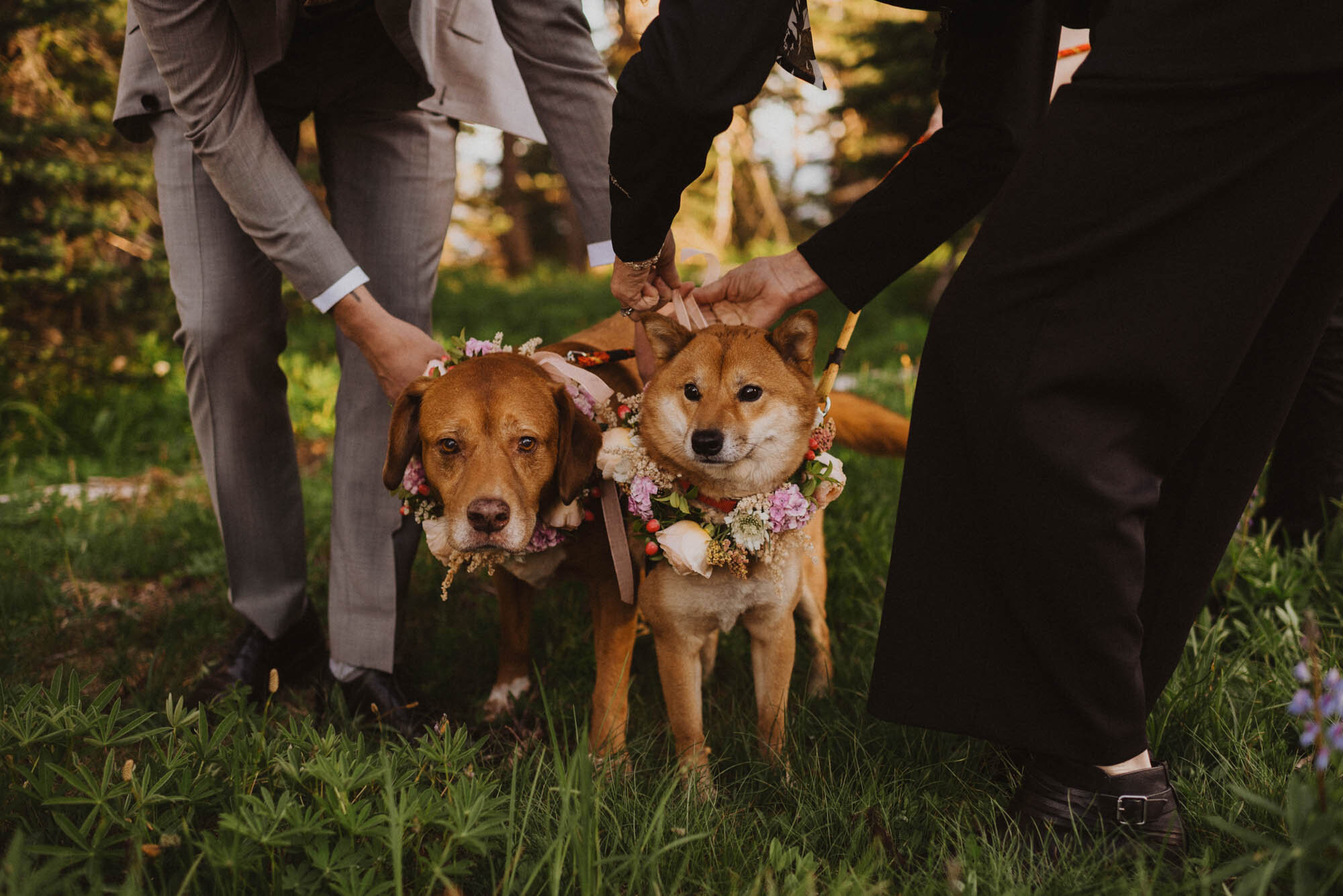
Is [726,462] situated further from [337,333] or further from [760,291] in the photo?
[337,333]

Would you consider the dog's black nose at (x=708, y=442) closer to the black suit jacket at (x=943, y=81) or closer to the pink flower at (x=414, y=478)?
the black suit jacket at (x=943, y=81)

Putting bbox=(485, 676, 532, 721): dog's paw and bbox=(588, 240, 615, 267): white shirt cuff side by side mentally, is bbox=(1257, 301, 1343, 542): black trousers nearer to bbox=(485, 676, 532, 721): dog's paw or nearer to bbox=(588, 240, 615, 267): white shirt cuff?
bbox=(588, 240, 615, 267): white shirt cuff

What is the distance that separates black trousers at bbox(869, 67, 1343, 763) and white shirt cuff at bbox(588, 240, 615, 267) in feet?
4.64

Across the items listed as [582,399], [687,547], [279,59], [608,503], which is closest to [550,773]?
[687,547]

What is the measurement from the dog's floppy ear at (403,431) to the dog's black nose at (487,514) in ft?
1.22

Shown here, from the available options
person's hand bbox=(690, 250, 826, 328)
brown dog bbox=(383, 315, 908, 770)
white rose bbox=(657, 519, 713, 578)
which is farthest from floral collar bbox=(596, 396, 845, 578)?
person's hand bbox=(690, 250, 826, 328)

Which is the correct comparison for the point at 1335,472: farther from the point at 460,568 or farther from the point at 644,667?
the point at 460,568

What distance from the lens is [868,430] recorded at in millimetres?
3107

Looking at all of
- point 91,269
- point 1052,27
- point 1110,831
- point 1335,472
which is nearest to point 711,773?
point 1110,831

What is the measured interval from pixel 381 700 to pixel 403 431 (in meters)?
0.90

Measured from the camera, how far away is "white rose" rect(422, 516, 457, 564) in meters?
2.37

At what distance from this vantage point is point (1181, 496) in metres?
1.79

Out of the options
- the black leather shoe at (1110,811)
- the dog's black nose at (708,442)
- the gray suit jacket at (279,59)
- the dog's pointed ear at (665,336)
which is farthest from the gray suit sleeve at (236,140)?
the black leather shoe at (1110,811)

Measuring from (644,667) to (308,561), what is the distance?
6.11 feet
